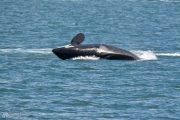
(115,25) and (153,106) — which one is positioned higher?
(115,25)

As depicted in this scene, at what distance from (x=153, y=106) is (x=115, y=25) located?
51630mm

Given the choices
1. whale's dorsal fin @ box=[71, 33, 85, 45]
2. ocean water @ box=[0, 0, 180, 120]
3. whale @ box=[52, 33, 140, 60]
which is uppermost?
whale's dorsal fin @ box=[71, 33, 85, 45]

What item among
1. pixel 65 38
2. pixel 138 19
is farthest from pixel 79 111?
pixel 138 19

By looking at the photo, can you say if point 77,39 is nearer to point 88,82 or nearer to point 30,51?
point 88,82

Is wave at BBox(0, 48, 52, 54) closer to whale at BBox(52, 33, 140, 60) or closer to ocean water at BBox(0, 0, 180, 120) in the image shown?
ocean water at BBox(0, 0, 180, 120)

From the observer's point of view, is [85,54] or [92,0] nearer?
[85,54]

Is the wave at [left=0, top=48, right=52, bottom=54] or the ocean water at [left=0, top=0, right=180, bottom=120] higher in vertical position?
the wave at [left=0, top=48, right=52, bottom=54]

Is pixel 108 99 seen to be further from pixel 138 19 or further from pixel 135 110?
pixel 138 19

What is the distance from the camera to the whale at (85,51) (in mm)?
50156

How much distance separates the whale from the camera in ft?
165

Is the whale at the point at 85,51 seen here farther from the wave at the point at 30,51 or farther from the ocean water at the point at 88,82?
the wave at the point at 30,51

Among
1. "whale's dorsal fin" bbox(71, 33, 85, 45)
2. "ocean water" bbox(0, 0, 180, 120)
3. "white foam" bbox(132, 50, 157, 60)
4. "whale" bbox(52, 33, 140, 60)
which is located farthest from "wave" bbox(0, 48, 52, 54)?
"whale's dorsal fin" bbox(71, 33, 85, 45)

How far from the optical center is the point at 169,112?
38344 millimetres

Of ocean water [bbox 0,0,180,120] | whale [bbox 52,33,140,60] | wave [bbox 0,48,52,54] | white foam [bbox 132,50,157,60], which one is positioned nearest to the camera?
ocean water [bbox 0,0,180,120]
